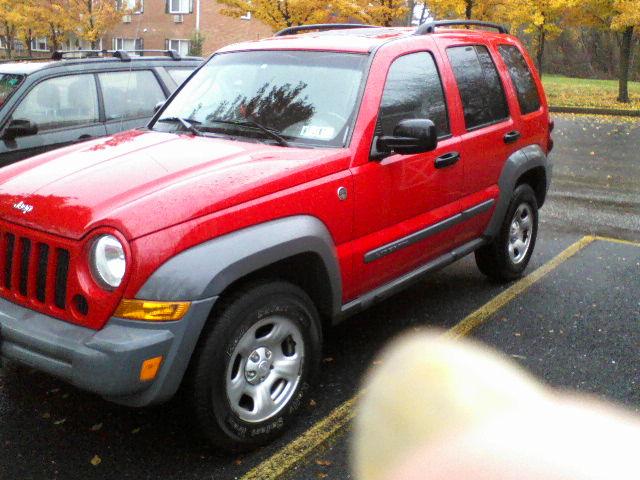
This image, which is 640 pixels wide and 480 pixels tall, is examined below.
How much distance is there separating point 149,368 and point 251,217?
82cm

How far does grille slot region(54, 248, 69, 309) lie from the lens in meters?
3.03

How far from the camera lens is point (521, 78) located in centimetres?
569

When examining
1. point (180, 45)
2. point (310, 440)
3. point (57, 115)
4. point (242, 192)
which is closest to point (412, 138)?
point (242, 192)

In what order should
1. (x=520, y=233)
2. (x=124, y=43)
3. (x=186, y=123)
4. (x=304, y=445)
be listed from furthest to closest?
(x=124, y=43) → (x=520, y=233) → (x=186, y=123) → (x=304, y=445)

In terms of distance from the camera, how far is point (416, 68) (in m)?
4.47

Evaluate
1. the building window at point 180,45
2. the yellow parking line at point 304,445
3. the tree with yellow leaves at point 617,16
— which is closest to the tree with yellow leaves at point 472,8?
the tree with yellow leaves at point 617,16

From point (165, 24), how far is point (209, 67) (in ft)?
129

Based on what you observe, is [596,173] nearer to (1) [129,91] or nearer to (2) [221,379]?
(1) [129,91]

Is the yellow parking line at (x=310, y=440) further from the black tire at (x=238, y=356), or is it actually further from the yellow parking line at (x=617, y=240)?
the yellow parking line at (x=617, y=240)

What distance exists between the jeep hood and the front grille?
0.09 metres

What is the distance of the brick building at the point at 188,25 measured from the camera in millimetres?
40125

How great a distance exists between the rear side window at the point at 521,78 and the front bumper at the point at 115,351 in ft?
11.8

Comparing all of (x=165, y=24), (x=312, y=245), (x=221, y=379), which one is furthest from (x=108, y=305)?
(x=165, y=24)

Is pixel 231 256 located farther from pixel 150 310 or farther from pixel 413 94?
pixel 413 94
